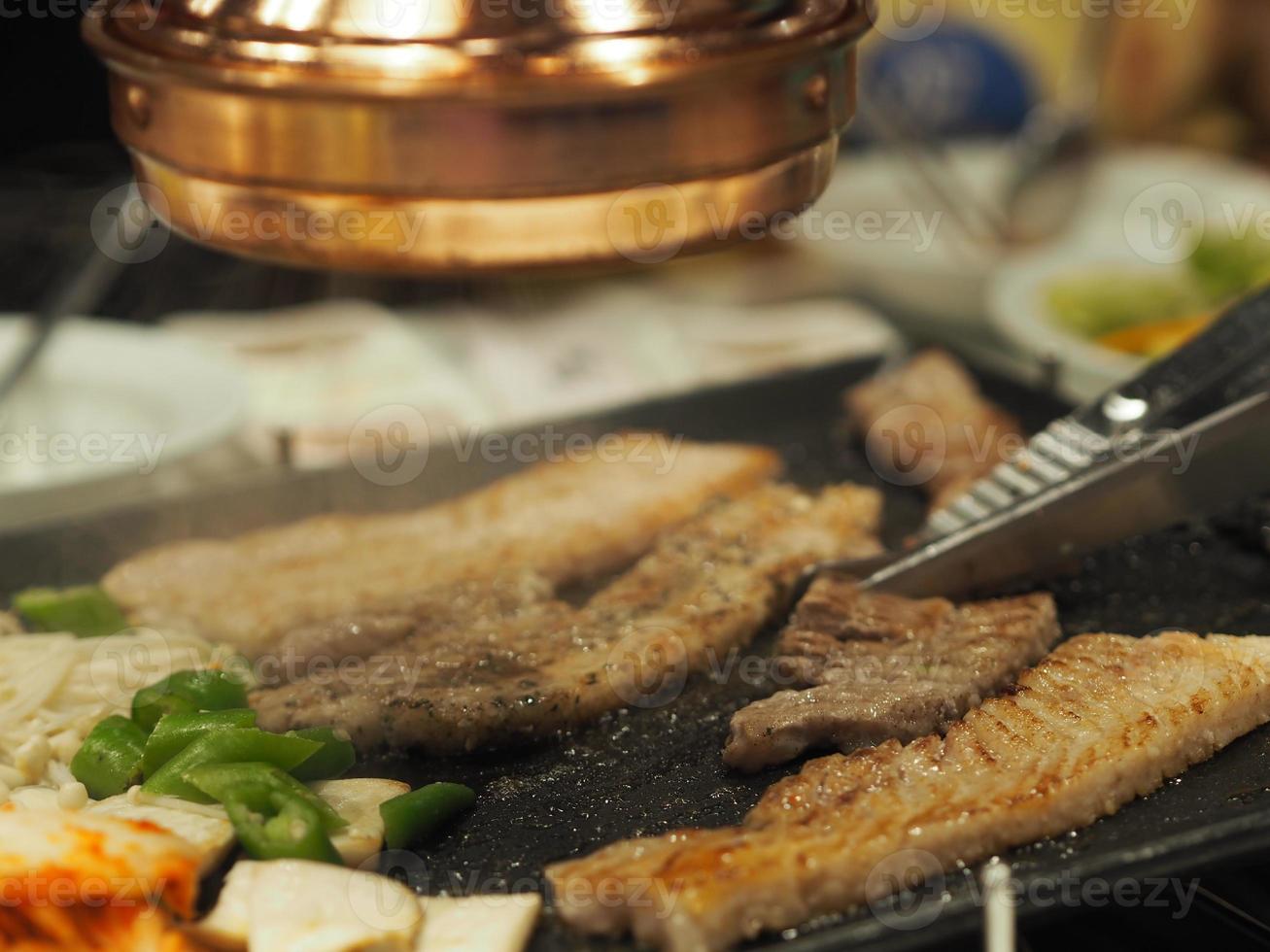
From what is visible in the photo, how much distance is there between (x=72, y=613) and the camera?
2877mm

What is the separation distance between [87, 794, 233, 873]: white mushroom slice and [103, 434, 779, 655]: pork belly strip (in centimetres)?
64

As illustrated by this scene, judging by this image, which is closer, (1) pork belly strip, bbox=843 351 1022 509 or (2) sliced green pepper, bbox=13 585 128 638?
(2) sliced green pepper, bbox=13 585 128 638

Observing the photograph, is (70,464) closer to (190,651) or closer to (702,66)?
(190,651)

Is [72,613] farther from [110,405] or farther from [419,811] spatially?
[110,405]

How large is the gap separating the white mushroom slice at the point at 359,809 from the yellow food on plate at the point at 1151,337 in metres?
2.86

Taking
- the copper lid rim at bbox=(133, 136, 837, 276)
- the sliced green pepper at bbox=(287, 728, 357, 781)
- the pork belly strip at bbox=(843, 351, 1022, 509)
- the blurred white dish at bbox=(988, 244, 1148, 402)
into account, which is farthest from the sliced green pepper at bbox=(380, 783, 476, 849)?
the blurred white dish at bbox=(988, 244, 1148, 402)

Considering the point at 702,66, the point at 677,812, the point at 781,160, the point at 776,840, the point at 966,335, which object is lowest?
the point at 966,335

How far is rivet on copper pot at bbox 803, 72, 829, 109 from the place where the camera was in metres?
2.16

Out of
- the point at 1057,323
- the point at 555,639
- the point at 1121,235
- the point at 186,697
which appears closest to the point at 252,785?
the point at 186,697

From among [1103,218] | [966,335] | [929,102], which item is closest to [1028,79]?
[929,102]

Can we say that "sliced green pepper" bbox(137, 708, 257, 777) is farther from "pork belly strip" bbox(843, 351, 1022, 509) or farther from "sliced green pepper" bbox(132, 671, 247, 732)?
"pork belly strip" bbox(843, 351, 1022, 509)

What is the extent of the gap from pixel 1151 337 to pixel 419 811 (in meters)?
3.04

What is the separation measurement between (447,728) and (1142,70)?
261 inches

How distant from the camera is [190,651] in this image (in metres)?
2.74
